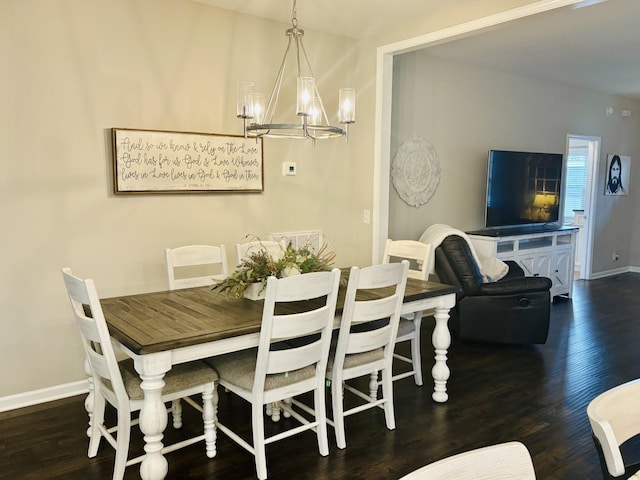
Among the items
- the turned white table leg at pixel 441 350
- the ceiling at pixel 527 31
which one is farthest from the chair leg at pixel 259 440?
the ceiling at pixel 527 31

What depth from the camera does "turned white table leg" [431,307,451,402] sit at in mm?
3215

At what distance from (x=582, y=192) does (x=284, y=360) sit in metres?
7.15

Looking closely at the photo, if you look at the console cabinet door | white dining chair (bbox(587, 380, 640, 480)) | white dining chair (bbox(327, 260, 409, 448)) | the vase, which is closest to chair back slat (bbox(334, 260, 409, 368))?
white dining chair (bbox(327, 260, 409, 448))

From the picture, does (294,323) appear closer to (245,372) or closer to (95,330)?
(245,372)

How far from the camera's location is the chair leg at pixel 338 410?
8.88 ft

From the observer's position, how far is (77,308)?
7.89 feet

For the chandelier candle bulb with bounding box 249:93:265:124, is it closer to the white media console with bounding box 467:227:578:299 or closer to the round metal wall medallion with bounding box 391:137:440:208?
the round metal wall medallion with bounding box 391:137:440:208

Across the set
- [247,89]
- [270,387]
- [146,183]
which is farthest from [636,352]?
[146,183]

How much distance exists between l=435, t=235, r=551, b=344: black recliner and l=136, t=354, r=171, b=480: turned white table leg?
110 inches

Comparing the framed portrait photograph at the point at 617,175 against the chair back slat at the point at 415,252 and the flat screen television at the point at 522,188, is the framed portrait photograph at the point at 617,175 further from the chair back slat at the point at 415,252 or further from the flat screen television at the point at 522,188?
the chair back slat at the point at 415,252

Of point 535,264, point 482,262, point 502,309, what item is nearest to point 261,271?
point 502,309

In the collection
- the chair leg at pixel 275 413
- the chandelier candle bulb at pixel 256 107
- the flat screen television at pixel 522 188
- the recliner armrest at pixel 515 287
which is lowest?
the chair leg at pixel 275 413

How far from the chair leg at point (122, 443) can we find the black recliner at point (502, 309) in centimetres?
286

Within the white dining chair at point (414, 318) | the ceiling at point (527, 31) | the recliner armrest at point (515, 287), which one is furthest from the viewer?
the recliner armrest at point (515, 287)
